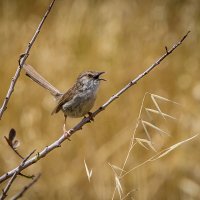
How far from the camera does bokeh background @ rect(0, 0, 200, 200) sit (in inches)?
250

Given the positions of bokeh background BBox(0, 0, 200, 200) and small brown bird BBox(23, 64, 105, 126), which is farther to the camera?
bokeh background BBox(0, 0, 200, 200)

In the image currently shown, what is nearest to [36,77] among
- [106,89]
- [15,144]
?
[15,144]

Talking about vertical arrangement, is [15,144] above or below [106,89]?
below

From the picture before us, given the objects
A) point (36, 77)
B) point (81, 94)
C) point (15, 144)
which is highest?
point (36, 77)

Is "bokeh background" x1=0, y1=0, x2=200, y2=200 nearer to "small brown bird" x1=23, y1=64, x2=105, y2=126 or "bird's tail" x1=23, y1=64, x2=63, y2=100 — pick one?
"bird's tail" x1=23, y1=64, x2=63, y2=100

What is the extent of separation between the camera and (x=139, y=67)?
23.7 ft

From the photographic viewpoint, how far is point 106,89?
691 centimetres

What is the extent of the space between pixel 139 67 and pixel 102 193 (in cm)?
164

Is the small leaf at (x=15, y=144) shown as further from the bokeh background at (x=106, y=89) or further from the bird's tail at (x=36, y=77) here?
the bokeh background at (x=106, y=89)

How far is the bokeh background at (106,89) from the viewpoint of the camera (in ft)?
Result: 20.8

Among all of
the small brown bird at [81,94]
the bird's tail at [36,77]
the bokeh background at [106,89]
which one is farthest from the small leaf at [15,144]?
the bokeh background at [106,89]

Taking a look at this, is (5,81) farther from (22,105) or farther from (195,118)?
(195,118)

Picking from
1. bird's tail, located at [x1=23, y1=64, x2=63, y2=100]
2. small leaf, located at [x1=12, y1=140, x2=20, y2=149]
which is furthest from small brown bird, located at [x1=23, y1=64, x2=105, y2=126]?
small leaf, located at [x1=12, y1=140, x2=20, y2=149]

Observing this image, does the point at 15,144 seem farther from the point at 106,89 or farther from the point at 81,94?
the point at 106,89
